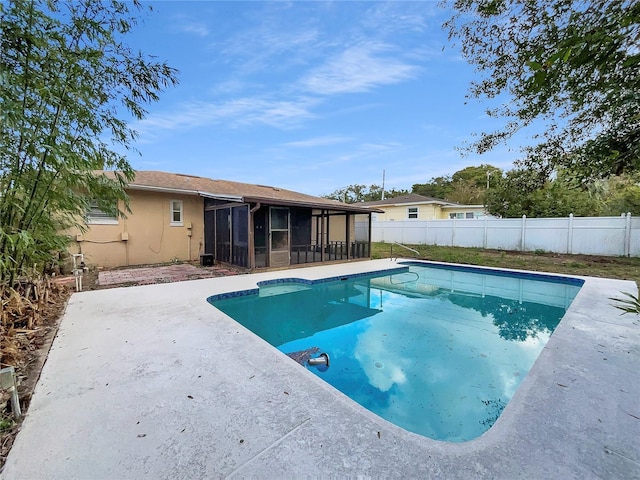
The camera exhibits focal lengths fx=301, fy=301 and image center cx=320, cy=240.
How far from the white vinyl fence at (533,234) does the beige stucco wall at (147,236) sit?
803cm

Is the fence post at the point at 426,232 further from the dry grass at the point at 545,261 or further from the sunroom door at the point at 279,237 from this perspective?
the sunroom door at the point at 279,237

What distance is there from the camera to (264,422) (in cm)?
217

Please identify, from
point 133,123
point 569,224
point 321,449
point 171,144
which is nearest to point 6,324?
point 133,123

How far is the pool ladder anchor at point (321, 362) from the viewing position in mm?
3754

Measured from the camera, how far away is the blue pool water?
316 cm

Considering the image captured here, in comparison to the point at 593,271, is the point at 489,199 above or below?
above

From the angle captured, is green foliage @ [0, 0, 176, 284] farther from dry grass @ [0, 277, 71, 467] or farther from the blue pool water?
the blue pool water

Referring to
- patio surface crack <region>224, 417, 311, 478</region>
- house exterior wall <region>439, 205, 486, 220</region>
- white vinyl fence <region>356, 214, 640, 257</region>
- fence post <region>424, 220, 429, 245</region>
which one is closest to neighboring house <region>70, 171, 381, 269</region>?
white vinyl fence <region>356, 214, 640, 257</region>

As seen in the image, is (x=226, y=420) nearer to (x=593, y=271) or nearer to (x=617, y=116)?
(x=617, y=116)

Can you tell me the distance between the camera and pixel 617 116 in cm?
218

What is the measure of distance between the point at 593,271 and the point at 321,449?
11174 millimetres

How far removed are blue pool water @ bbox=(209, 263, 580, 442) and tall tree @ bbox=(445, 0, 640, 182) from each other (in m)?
2.45

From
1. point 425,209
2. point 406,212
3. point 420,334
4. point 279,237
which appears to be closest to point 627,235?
point 425,209

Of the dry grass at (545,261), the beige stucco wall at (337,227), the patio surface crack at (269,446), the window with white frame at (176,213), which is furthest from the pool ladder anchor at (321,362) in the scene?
the beige stucco wall at (337,227)
